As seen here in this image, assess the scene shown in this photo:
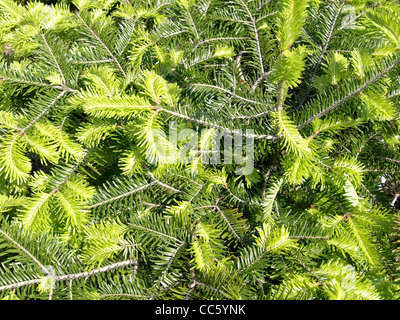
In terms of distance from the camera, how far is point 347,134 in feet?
2.97

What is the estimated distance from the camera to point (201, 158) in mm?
804

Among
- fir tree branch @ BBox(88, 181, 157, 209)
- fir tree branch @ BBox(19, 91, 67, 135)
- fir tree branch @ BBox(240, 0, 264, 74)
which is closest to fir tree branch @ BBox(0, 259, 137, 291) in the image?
fir tree branch @ BBox(88, 181, 157, 209)

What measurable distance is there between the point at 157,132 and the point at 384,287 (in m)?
0.62

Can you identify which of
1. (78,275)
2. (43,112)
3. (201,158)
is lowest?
(78,275)

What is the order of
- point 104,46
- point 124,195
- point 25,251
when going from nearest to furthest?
1. point 25,251
2. point 124,195
3. point 104,46

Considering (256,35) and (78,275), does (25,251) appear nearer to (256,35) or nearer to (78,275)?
(78,275)

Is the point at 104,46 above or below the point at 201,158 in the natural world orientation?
above

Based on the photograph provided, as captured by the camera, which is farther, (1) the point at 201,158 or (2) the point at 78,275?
(1) the point at 201,158

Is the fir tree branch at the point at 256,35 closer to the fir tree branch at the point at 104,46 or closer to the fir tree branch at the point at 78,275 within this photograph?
the fir tree branch at the point at 104,46

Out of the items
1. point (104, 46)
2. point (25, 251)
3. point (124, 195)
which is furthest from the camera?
point (104, 46)

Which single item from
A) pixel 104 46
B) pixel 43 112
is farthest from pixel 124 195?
pixel 104 46

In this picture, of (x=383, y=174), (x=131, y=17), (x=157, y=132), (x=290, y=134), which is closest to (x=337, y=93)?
(x=290, y=134)

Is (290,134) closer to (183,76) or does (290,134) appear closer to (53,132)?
(183,76)

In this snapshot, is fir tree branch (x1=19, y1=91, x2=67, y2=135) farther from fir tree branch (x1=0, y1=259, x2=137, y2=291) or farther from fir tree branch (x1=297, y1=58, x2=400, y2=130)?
fir tree branch (x1=297, y1=58, x2=400, y2=130)
